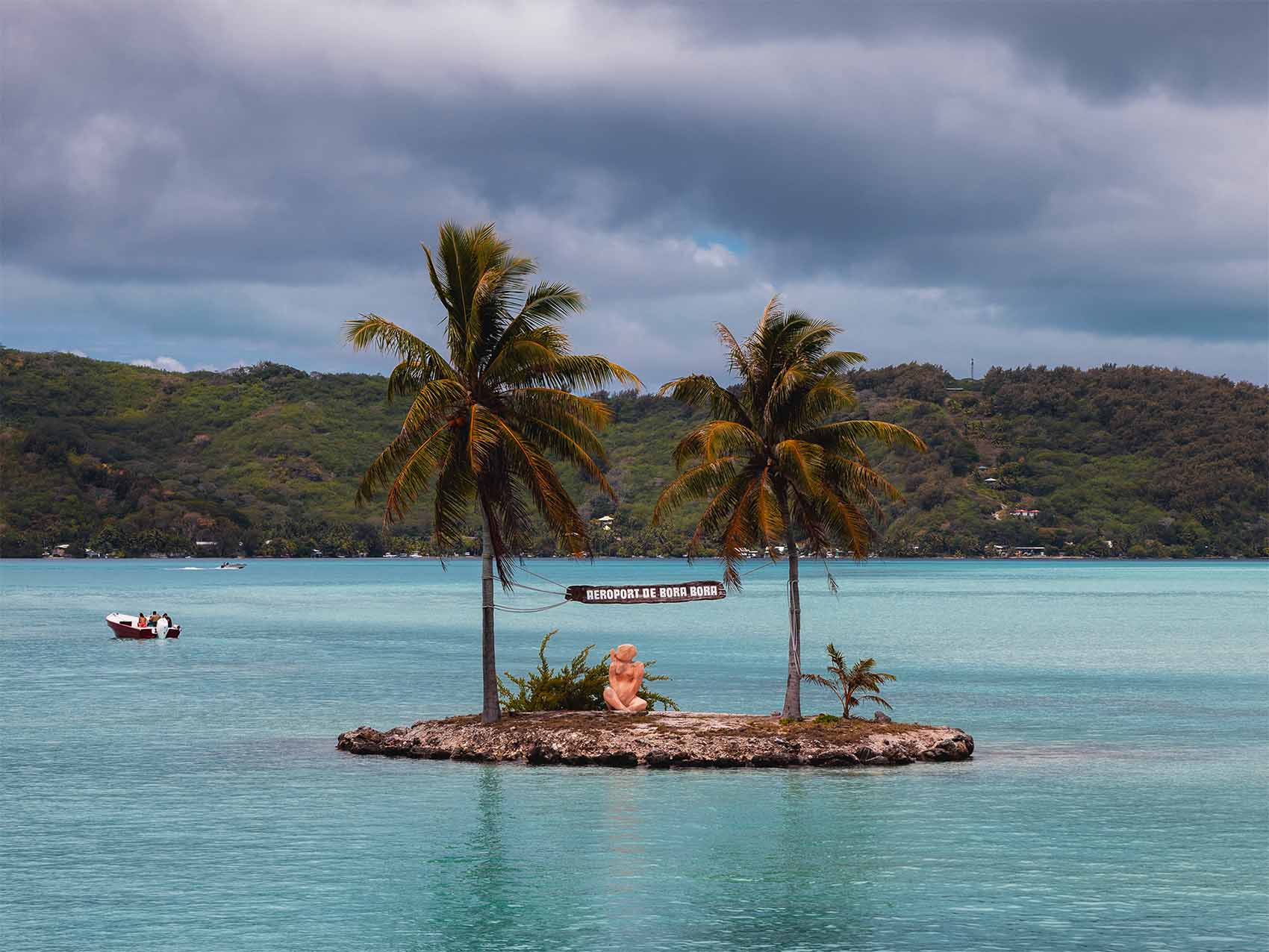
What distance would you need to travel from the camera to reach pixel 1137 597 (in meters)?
167

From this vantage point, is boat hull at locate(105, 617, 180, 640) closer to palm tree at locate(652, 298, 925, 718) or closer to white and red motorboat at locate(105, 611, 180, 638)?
white and red motorboat at locate(105, 611, 180, 638)

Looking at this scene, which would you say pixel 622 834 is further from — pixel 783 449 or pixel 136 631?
pixel 136 631

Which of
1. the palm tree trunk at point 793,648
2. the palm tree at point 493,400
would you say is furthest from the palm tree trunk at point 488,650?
the palm tree trunk at point 793,648

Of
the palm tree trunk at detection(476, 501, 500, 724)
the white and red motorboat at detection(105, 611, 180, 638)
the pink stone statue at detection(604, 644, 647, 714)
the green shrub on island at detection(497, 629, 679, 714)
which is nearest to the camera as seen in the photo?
the palm tree trunk at detection(476, 501, 500, 724)

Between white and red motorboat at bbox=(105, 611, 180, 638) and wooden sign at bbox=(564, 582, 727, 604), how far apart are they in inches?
2760

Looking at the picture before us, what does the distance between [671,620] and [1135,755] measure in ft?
309

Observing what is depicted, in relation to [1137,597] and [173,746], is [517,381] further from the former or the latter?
[1137,597]

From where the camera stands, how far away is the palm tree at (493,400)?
3494 cm

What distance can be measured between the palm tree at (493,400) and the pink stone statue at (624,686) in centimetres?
335

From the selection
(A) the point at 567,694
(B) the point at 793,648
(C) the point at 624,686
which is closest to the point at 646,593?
(C) the point at 624,686

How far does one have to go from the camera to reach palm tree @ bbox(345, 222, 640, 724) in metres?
34.9

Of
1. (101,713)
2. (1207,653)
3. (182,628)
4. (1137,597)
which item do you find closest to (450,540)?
(101,713)

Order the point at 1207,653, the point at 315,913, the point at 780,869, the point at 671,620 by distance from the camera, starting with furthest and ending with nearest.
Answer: the point at 671,620 → the point at 1207,653 → the point at 780,869 → the point at 315,913

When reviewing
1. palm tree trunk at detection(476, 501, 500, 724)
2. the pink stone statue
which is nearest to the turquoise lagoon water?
palm tree trunk at detection(476, 501, 500, 724)
